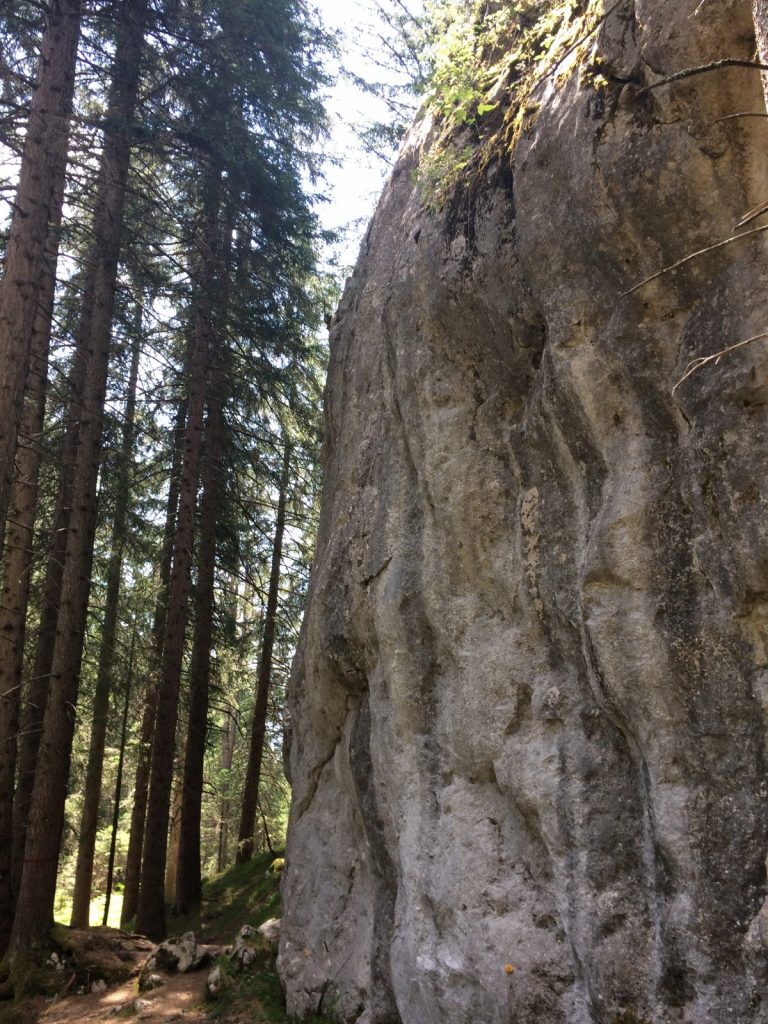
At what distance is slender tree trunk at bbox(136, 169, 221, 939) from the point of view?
13055mm

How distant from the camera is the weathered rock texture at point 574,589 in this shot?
16.3 feet

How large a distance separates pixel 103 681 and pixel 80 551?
360 cm

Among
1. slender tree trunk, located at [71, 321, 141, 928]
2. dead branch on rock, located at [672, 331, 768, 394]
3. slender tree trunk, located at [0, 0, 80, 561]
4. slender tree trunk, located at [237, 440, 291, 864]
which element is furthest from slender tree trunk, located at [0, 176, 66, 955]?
dead branch on rock, located at [672, 331, 768, 394]

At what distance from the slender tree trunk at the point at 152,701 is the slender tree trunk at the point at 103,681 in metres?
0.81

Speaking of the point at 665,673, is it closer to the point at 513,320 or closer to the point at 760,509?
the point at 760,509

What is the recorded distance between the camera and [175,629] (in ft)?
44.7

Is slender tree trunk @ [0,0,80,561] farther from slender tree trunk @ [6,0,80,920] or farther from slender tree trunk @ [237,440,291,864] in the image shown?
slender tree trunk @ [237,440,291,864]

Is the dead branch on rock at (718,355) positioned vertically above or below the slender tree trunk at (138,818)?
above

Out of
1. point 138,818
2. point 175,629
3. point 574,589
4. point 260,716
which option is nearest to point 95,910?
point 138,818

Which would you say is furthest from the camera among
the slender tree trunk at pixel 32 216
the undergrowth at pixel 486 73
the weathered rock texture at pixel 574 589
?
the slender tree trunk at pixel 32 216

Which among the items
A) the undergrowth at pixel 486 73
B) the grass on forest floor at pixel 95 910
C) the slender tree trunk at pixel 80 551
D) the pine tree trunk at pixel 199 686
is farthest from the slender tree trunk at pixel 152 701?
the undergrowth at pixel 486 73

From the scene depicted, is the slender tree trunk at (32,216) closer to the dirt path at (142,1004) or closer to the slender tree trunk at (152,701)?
the dirt path at (142,1004)

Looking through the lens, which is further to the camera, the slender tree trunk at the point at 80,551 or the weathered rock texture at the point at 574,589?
the slender tree trunk at the point at 80,551

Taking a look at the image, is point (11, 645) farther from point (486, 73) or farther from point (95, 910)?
point (95, 910)
